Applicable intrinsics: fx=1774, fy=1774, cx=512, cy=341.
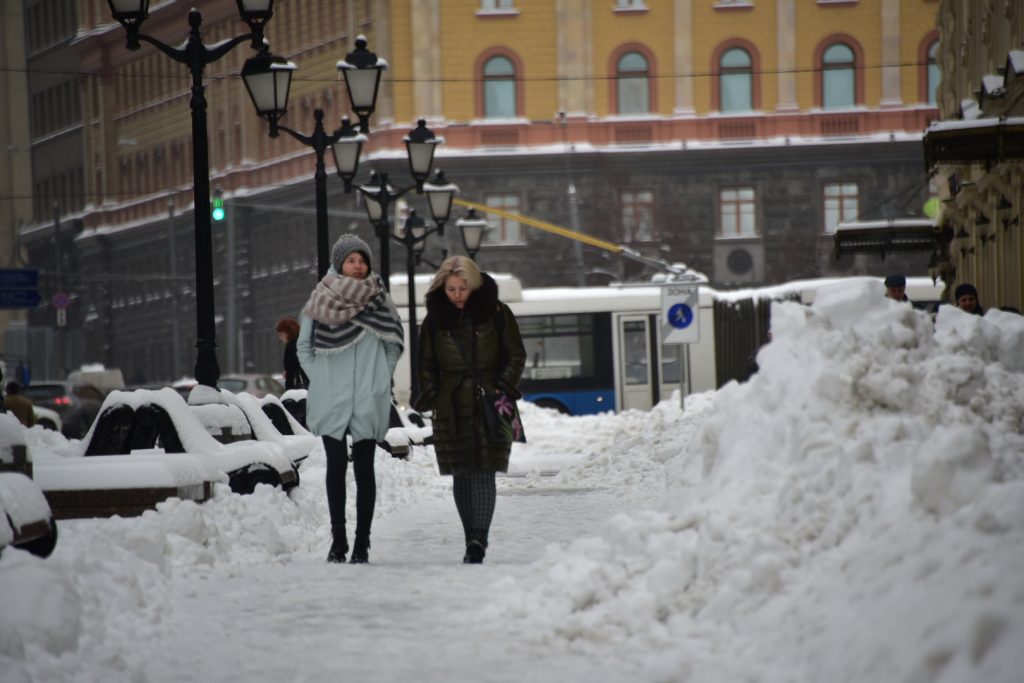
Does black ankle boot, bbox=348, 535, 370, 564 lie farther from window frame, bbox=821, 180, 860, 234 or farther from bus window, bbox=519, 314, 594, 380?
window frame, bbox=821, 180, 860, 234

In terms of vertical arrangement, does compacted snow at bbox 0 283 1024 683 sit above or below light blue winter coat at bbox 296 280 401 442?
below

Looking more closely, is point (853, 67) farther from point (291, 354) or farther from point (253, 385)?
point (291, 354)

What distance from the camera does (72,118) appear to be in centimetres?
7600

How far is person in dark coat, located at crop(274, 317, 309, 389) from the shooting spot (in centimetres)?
1756

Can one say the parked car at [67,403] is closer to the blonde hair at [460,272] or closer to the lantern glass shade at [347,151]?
the lantern glass shade at [347,151]

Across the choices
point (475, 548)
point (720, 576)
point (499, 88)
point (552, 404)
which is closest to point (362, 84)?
point (475, 548)

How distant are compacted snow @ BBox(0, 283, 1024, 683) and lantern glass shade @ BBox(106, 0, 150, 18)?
6.81m

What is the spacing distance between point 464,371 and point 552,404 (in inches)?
1051

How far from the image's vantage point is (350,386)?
9758 millimetres

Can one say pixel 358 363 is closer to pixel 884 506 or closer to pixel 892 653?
pixel 884 506

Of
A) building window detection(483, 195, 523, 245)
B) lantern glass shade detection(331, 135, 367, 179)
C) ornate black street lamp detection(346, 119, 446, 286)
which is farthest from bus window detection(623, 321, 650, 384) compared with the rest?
building window detection(483, 195, 523, 245)

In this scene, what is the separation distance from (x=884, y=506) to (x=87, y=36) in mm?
69190

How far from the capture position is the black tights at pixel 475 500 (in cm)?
974

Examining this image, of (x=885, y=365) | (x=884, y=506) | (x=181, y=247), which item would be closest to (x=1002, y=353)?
(x=885, y=365)
